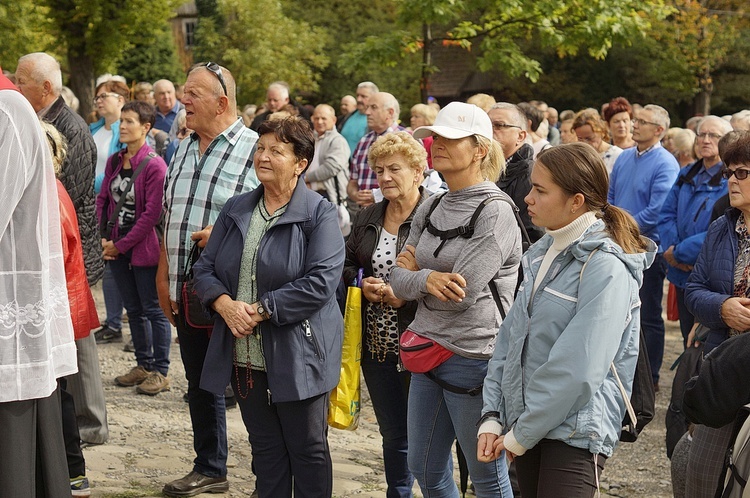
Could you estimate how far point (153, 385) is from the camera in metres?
7.48

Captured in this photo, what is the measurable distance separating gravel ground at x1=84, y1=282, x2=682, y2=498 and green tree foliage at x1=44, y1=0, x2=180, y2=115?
1466cm

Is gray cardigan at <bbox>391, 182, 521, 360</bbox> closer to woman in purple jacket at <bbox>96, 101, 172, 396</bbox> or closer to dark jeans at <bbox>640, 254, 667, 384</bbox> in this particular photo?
woman in purple jacket at <bbox>96, 101, 172, 396</bbox>

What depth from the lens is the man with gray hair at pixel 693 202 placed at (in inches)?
273

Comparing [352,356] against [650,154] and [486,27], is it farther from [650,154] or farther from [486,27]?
[486,27]

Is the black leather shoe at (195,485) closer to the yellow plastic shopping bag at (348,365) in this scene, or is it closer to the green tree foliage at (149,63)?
the yellow plastic shopping bag at (348,365)

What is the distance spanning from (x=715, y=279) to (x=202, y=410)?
115 inches

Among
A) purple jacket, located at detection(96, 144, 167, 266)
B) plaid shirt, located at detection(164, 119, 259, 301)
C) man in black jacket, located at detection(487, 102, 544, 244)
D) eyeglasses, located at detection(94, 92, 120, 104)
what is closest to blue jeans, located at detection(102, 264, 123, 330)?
eyeglasses, located at detection(94, 92, 120, 104)

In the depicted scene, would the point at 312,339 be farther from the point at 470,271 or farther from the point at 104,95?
the point at 104,95

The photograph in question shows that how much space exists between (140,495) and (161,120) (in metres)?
7.26

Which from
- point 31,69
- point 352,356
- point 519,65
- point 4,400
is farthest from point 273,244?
point 519,65

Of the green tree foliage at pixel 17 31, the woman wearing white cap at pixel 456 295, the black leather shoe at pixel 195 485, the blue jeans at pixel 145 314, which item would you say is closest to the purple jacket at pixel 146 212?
the blue jeans at pixel 145 314

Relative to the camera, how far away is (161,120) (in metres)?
11.8

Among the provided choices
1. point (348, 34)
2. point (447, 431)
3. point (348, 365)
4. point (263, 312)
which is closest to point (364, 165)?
point (348, 365)

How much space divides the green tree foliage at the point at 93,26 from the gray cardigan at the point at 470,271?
58.4 feet
